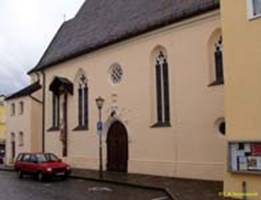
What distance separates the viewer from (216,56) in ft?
62.8

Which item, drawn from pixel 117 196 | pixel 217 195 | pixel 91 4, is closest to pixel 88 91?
pixel 91 4

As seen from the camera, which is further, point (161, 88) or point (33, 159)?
point (33, 159)

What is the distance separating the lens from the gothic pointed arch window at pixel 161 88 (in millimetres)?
21219

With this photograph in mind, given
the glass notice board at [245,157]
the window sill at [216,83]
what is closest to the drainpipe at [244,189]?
the glass notice board at [245,157]

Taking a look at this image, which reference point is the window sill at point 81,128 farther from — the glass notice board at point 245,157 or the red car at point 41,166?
the glass notice board at point 245,157

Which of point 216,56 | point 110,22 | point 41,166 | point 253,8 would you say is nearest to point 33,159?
point 41,166

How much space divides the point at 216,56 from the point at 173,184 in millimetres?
6297

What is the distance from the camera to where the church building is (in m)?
19.0

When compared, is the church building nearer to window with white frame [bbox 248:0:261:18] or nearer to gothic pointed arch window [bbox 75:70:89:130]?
gothic pointed arch window [bbox 75:70:89:130]

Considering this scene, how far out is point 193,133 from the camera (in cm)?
1917

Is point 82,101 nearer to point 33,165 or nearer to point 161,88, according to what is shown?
point 33,165

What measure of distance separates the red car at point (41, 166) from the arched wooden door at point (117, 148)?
2.66 m

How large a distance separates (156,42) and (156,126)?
440cm

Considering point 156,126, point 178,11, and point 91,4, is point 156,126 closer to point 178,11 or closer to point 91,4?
point 178,11
